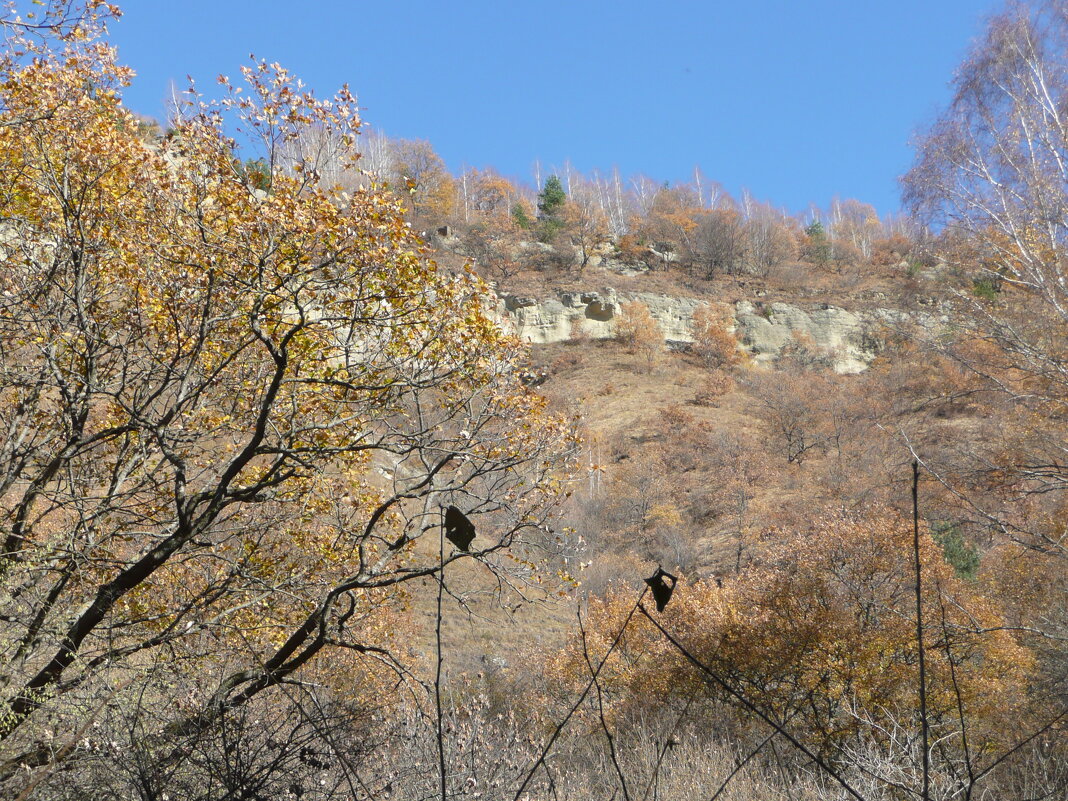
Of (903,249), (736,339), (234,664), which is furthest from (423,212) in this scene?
(234,664)

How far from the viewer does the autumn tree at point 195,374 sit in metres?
4.94

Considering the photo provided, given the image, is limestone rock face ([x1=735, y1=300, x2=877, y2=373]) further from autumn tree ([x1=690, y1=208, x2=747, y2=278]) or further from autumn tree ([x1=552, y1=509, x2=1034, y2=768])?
autumn tree ([x1=552, y1=509, x2=1034, y2=768])

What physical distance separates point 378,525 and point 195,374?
2.46m

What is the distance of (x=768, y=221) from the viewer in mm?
73375

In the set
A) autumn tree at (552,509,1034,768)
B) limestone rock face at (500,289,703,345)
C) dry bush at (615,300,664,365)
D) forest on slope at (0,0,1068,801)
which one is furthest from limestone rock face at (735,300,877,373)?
autumn tree at (552,509,1034,768)

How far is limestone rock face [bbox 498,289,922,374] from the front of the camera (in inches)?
2235

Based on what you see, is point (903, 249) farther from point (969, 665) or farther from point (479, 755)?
point (479, 755)

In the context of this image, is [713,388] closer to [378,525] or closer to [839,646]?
[839,646]

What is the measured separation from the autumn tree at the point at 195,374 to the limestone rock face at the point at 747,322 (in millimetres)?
49644

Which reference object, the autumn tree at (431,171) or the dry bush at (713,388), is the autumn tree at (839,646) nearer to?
the dry bush at (713,388)

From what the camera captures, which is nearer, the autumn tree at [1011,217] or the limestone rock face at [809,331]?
the autumn tree at [1011,217]

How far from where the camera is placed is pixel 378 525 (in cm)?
770

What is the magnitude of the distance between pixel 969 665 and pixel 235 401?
13847 mm

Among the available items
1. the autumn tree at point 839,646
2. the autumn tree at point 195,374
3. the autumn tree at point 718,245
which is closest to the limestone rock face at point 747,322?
the autumn tree at point 718,245
